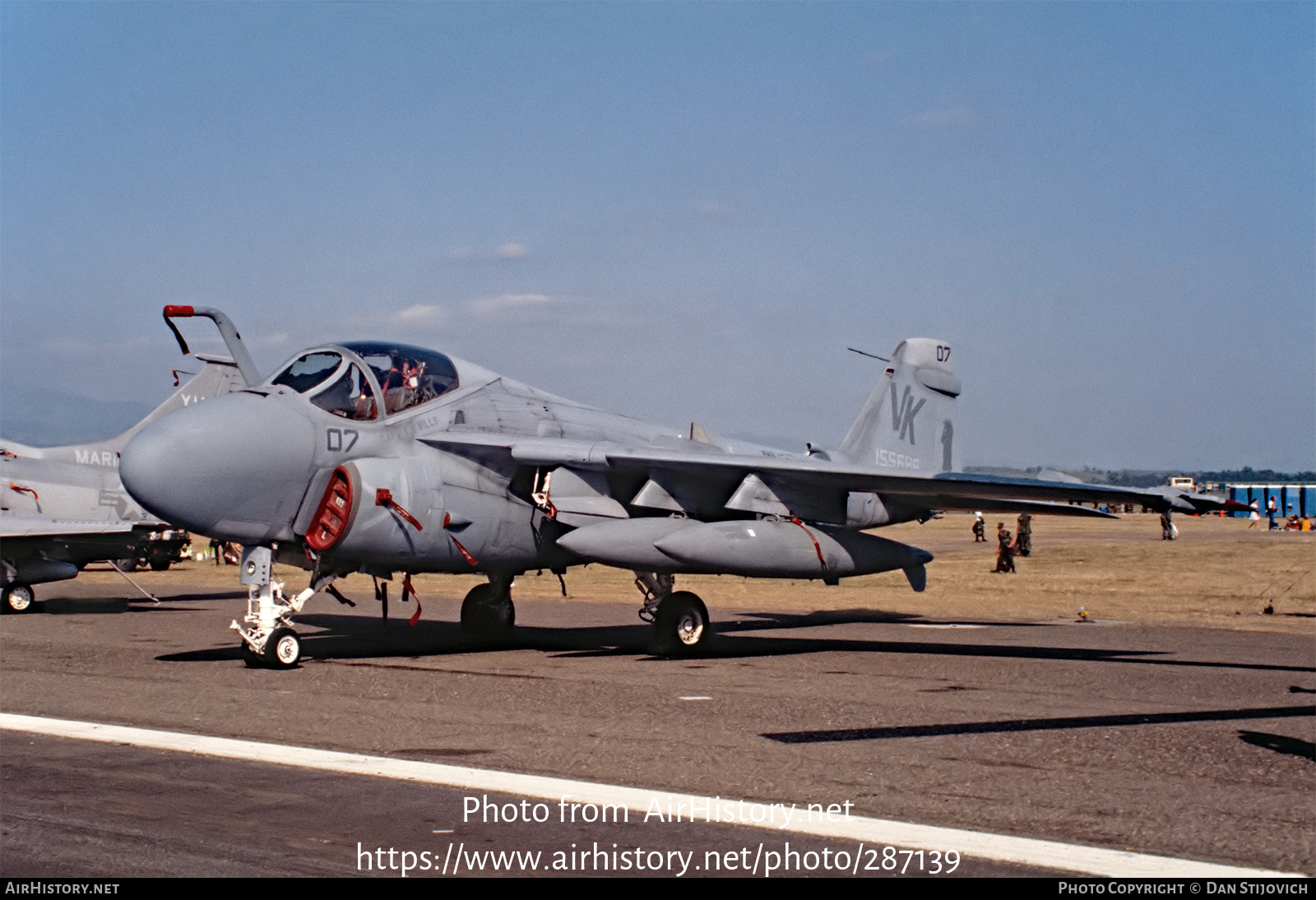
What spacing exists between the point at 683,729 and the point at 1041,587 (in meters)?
20.2

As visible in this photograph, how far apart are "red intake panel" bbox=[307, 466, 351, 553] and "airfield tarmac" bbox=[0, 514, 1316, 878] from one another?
4.68 ft

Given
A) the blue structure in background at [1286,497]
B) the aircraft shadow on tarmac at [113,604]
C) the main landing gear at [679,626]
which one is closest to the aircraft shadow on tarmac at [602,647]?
the main landing gear at [679,626]

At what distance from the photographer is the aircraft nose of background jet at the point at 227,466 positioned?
11867 millimetres

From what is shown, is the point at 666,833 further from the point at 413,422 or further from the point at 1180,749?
the point at 413,422

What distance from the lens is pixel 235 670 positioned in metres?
12.8

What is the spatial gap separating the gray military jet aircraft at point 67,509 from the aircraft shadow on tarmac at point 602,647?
6608 millimetres

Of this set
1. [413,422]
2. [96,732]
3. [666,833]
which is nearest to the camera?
[666,833]

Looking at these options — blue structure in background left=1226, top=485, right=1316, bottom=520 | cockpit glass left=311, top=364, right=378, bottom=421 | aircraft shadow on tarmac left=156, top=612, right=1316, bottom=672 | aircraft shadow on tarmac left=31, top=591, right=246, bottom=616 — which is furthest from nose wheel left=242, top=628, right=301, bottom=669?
blue structure in background left=1226, top=485, right=1316, bottom=520

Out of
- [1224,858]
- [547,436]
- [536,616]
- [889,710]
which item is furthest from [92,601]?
[1224,858]

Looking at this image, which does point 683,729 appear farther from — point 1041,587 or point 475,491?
point 1041,587

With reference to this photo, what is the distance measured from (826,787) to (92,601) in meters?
22.2

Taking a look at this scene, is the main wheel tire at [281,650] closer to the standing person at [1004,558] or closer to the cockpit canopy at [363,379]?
the cockpit canopy at [363,379]

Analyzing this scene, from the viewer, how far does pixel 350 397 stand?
13555 mm

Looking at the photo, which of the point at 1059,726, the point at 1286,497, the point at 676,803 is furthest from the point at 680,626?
the point at 1286,497
